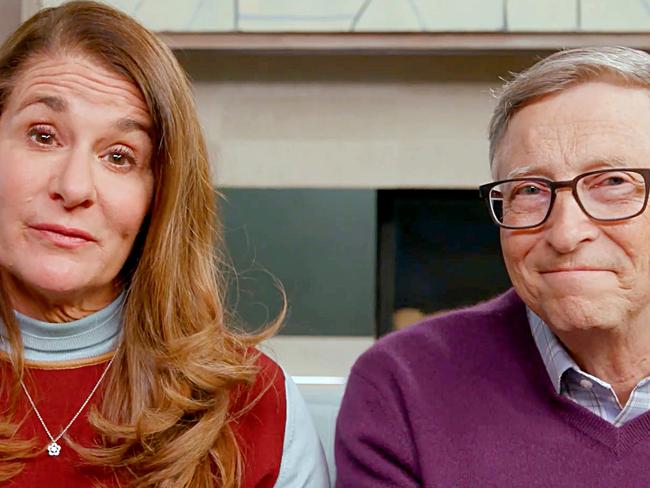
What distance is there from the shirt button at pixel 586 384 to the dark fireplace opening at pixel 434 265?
156 centimetres

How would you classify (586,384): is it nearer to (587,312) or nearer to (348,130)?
(587,312)

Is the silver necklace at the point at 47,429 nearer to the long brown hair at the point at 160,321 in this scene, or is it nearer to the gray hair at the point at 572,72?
the long brown hair at the point at 160,321

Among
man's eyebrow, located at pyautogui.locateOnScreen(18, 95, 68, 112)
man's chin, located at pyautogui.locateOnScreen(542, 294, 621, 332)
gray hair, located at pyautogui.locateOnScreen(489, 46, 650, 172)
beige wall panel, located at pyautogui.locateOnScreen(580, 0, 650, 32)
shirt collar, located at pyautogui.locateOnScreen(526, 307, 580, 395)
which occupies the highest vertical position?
beige wall panel, located at pyautogui.locateOnScreen(580, 0, 650, 32)

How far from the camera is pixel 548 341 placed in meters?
1.25

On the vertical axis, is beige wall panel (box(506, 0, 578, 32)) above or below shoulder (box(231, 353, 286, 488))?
above

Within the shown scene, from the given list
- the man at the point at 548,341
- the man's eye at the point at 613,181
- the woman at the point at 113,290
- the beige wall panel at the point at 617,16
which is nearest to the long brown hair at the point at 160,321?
the woman at the point at 113,290

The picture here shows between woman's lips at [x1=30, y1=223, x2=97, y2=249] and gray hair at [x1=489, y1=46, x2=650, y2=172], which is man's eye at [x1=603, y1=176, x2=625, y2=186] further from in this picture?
woman's lips at [x1=30, y1=223, x2=97, y2=249]

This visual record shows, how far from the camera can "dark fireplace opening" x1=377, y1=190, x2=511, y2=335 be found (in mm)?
2764

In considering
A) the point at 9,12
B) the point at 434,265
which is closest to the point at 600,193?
the point at 434,265

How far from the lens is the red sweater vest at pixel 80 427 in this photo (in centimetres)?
116

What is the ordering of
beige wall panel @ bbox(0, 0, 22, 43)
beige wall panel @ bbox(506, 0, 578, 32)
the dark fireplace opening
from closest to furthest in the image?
beige wall panel @ bbox(506, 0, 578, 32)
beige wall panel @ bbox(0, 0, 22, 43)
the dark fireplace opening

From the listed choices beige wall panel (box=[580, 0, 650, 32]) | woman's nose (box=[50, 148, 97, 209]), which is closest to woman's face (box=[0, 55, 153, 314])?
woman's nose (box=[50, 148, 97, 209])

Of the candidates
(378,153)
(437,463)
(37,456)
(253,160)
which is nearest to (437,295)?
(378,153)

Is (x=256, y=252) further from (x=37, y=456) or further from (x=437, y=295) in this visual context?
(x=37, y=456)
